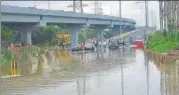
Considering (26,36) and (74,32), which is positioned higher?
(74,32)

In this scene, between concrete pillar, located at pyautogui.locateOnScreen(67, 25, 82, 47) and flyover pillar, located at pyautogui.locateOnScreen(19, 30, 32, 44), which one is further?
concrete pillar, located at pyautogui.locateOnScreen(67, 25, 82, 47)

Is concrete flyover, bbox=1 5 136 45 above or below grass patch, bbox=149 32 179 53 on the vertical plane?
above

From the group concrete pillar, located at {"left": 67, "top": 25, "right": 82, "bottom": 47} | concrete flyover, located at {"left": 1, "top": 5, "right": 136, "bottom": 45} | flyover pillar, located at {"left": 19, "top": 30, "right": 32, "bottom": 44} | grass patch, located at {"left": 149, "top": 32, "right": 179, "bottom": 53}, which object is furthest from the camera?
concrete pillar, located at {"left": 67, "top": 25, "right": 82, "bottom": 47}

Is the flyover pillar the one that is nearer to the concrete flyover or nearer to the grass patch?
the concrete flyover

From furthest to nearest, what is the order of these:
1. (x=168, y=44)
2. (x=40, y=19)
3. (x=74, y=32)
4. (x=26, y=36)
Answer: (x=74, y=32), (x=26, y=36), (x=40, y=19), (x=168, y=44)

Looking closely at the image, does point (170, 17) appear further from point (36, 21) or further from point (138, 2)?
point (138, 2)

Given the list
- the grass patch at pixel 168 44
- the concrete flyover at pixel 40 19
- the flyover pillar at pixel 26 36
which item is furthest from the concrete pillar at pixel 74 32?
the grass patch at pixel 168 44

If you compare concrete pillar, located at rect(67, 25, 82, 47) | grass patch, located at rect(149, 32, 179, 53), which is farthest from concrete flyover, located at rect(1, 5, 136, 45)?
grass patch, located at rect(149, 32, 179, 53)

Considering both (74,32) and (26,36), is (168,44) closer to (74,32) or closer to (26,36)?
(26,36)

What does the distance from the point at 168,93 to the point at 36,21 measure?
199ft

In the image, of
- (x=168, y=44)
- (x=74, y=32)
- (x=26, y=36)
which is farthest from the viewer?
(x=74, y=32)

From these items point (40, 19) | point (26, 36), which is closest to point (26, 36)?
point (26, 36)

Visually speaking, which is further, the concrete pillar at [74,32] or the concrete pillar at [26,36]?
the concrete pillar at [74,32]

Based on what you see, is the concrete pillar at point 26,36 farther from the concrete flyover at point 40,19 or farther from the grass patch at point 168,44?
the grass patch at point 168,44
